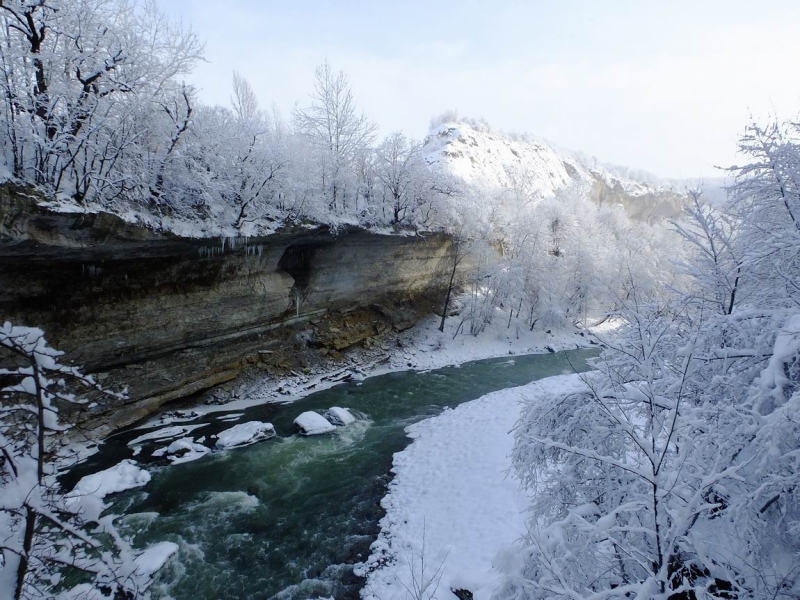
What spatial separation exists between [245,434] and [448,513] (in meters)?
7.20

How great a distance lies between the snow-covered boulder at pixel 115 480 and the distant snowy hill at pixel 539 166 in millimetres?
64443

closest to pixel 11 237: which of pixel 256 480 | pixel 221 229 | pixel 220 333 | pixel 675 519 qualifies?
pixel 221 229

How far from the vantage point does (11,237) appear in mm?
9922

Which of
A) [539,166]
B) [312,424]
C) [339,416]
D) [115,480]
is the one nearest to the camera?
[115,480]

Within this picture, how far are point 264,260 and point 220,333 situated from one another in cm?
380

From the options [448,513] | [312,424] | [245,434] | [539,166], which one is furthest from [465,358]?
[539,166]

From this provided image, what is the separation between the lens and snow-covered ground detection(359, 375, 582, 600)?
6.93 metres

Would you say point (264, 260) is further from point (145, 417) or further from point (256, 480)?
point (256, 480)

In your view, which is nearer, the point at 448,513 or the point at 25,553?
the point at 25,553

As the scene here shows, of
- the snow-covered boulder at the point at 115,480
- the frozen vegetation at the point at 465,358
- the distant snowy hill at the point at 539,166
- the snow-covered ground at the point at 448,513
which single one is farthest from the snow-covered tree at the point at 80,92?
the distant snowy hill at the point at 539,166

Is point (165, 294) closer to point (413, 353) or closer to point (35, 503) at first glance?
point (35, 503)

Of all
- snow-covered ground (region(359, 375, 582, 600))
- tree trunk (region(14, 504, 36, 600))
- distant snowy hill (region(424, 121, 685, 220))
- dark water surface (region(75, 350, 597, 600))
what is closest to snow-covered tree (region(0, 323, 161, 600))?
tree trunk (region(14, 504, 36, 600))

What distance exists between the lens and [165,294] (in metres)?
14.6

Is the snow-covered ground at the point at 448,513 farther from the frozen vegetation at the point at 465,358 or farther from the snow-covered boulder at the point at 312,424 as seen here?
the snow-covered boulder at the point at 312,424
